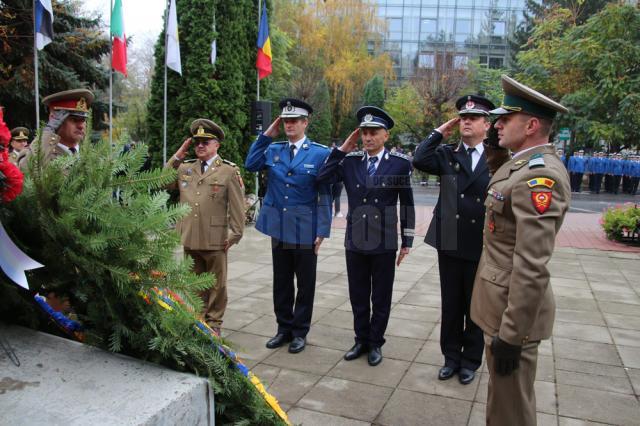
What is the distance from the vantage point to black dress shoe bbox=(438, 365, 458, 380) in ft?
12.9

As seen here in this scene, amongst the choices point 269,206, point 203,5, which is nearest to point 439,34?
point 203,5

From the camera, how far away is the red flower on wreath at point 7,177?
1.32 metres

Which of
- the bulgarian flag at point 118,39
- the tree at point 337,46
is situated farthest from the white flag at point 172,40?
the tree at point 337,46

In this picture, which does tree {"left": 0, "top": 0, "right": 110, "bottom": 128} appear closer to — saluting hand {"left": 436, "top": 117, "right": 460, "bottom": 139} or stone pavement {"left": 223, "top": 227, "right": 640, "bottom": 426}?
stone pavement {"left": 223, "top": 227, "right": 640, "bottom": 426}

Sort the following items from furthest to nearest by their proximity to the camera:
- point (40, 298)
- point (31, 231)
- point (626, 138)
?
point (626, 138) → point (40, 298) → point (31, 231)

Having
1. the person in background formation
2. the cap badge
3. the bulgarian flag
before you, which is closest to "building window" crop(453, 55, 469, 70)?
the person in background formation

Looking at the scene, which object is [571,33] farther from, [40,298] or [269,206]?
[40,298]

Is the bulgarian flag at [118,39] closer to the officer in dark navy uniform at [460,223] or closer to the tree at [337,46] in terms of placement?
the officer in dark navy uniform at [460,223]

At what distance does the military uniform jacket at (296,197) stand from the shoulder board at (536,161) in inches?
88.2

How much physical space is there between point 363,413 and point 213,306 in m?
1.81

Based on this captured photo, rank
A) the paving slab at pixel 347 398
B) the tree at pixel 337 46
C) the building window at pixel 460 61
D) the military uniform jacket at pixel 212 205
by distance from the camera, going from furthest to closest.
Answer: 1. the building window at pixel 460 61
2. the tree at pixel 337 46
3. the military uniform jacket at pixel 212 205
4. the paving slab at pixel 347 398

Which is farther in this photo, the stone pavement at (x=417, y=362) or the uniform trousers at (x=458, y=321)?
the uniform trousers at (x=458, y=321)

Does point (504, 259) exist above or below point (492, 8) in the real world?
below

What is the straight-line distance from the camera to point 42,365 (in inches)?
52.0
